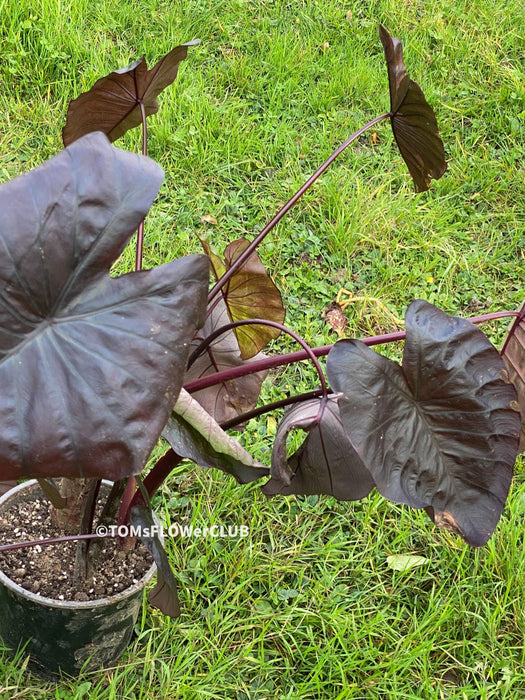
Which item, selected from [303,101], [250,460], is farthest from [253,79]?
[250,460]

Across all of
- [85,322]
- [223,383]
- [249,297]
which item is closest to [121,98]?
[249,297]

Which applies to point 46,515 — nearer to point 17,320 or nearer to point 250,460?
point 250,460

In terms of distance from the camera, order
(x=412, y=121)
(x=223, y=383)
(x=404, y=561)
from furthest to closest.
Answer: (x=404, y=561) < (x=223, y=383) < (x=412, y=121)

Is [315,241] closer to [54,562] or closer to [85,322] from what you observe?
[54,562]

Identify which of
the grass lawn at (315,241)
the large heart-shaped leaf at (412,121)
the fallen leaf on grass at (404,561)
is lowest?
the fallen leaf on grass at (404,561)

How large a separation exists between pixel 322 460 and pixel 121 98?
77 centimetres

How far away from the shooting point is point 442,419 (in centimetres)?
107

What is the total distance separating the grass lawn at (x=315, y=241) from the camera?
5.26 feet

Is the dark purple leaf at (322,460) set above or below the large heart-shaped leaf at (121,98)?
below

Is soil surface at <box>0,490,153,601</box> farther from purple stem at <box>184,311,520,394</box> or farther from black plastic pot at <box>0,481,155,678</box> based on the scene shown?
purple stem at <box>184,311,520,394</box>

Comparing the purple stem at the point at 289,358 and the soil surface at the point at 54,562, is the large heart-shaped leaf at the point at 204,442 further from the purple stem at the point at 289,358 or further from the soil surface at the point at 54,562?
the soil surface at the point at 54,562

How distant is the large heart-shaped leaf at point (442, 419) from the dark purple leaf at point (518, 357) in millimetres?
120

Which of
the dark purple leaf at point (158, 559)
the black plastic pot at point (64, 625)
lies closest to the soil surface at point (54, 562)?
the black plastic pot at point (64, 625)

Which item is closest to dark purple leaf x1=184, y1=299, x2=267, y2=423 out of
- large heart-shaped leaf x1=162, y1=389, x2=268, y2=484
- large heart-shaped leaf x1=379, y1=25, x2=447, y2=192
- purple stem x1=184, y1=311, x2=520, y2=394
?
purple stem x1=184, y1=311, x2=520, y2=394
